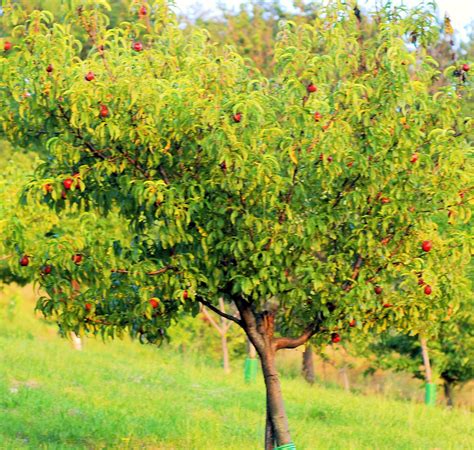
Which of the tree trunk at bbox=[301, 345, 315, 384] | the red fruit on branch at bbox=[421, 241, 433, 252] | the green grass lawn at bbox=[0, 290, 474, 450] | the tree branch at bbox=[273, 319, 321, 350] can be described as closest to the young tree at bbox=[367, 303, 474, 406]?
the tree trunk at bbox=[301, 345, 315, 384]

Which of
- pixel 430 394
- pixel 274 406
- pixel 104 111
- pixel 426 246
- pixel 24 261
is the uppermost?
pixel 104 111

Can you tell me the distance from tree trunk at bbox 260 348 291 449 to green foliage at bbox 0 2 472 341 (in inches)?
25.1

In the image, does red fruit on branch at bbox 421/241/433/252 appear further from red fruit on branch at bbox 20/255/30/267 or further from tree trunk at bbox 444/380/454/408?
tree trunk at bbox 444/380/454/408

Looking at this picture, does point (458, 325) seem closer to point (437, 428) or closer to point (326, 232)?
point (437, 428)

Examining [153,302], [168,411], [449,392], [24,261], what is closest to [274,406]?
[153,302]

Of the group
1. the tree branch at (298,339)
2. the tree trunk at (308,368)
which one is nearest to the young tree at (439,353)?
the tree trunk at (308,368)

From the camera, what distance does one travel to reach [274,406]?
817 cm

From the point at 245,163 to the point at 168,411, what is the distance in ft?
23.4

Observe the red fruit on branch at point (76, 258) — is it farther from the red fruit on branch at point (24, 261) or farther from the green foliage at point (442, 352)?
the green foliage at point (442, 352)

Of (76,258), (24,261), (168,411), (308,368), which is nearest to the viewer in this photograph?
(24,261)

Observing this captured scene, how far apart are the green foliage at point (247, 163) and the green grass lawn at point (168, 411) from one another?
3256 mm

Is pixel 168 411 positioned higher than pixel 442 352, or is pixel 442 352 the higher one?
pixel 442 352

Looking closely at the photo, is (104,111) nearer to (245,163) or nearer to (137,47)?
(137,47)

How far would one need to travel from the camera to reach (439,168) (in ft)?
24.8
